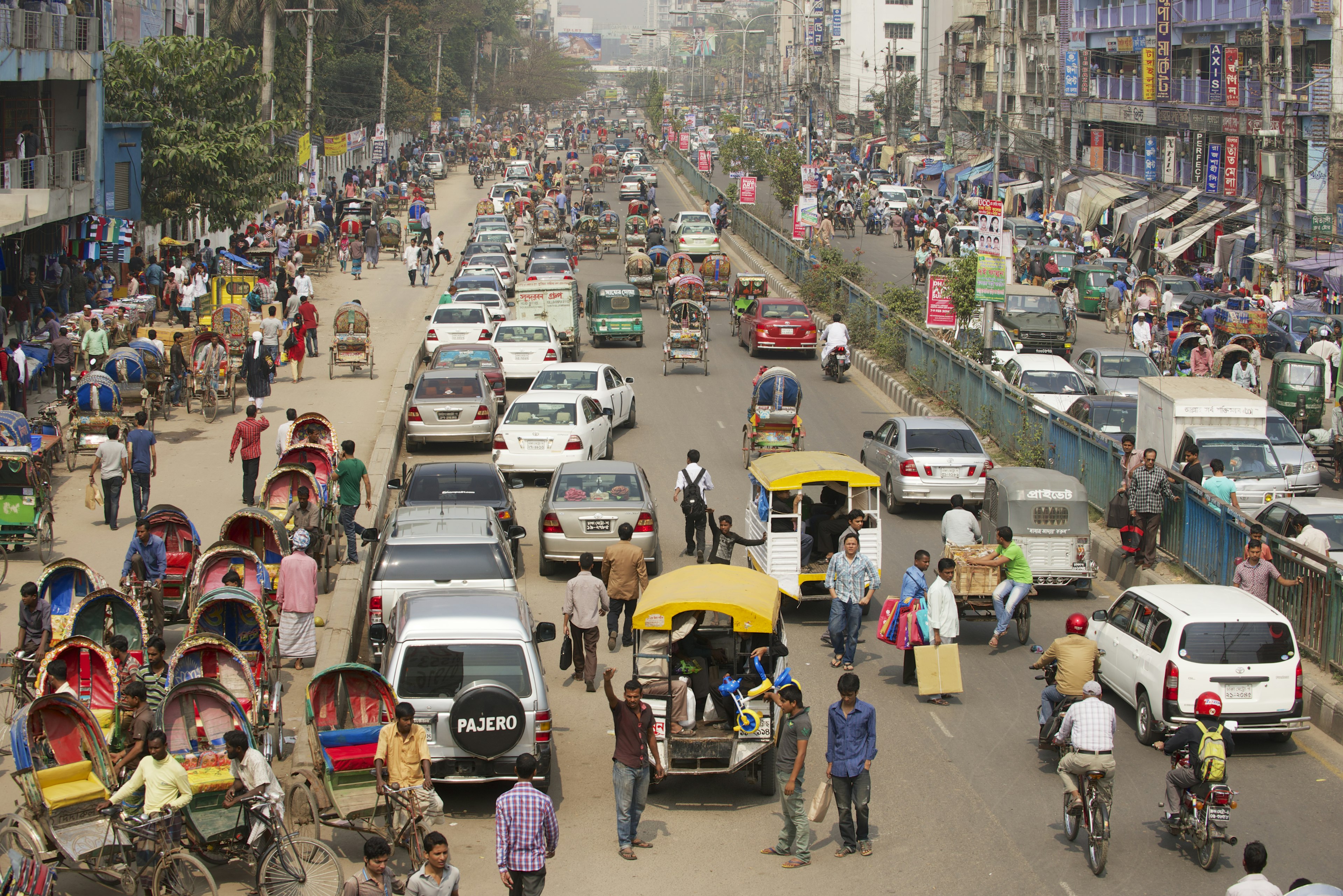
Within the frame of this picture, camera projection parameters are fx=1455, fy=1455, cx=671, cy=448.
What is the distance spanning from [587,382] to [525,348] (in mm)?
5017

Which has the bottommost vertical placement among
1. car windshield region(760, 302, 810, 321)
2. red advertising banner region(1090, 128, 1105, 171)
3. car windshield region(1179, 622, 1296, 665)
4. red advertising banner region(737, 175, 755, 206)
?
car windshield region(1179, 622, 1296, 665)

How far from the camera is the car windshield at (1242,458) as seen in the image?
2098 cm

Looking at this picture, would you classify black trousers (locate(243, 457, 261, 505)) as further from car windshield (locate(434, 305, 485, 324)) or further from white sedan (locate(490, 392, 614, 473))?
car windshield (locate(434, 305, 485, 324))

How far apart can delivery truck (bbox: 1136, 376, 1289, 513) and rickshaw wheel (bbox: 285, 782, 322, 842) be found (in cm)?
1412

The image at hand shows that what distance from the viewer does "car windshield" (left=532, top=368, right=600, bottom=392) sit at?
24.9m

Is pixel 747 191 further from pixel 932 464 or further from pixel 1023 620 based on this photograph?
pixel 1023 620

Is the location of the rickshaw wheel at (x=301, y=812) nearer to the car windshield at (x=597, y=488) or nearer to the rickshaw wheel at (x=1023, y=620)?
the car windshield at (x=597, y=488)

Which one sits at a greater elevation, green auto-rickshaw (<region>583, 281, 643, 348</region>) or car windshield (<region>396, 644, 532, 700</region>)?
green auto-rickshaw (<region>583, 281, 643, 348</region>)

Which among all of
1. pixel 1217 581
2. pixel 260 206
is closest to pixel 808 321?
pixel 260 206

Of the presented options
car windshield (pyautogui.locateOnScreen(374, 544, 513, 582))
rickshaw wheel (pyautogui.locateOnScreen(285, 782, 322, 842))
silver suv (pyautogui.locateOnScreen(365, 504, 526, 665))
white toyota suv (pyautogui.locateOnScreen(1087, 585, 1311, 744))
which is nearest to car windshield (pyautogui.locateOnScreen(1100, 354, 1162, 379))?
white toyota suv (pyautogui.locateOnScreen(1087, 585, 1311, 744))

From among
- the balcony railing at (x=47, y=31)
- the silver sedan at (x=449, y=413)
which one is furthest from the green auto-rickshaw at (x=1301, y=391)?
the balcony railing at (x=47, y=31)

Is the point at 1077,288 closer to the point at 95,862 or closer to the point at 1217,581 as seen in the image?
the point at 1217,581

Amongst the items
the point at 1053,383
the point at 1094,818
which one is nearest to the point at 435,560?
the point at 1094,818

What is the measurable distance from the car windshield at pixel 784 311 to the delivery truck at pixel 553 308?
16.5ft
